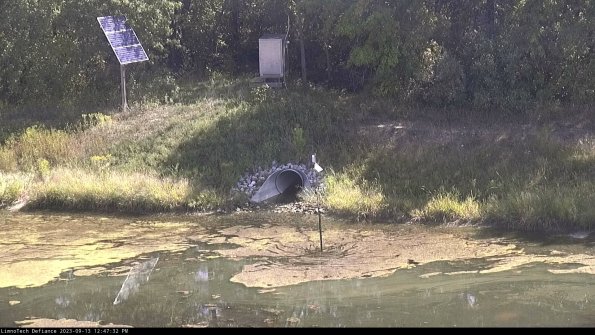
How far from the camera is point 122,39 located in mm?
20203

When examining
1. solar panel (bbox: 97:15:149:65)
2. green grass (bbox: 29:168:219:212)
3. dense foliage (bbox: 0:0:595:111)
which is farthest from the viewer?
solar panel (bbox: 97:15:149:65)

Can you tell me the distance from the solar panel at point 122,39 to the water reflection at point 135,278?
880 cm

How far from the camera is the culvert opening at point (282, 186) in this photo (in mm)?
16562

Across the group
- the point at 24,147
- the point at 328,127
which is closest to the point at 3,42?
the point at 24,147

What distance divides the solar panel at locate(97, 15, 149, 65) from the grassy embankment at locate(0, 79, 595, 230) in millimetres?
1598

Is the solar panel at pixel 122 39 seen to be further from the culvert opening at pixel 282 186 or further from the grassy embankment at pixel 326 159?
the culvert opening at pixel 282 186

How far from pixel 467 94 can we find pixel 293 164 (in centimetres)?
522

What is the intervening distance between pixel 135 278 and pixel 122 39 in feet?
34.3

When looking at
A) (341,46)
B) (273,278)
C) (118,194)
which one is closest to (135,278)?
(273,278)

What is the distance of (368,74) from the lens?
2148 cm

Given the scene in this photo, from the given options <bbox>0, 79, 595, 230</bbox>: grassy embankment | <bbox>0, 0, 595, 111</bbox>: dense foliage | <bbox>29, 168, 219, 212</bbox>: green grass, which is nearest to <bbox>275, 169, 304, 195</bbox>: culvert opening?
<bbox>0, 79, 595, 230</bbox>: grassy embankment

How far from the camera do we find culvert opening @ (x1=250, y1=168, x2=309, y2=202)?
54.3ft

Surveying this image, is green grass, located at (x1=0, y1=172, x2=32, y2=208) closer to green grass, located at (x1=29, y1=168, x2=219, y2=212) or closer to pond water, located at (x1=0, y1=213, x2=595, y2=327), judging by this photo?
green grass, located at (x1=29, y1=168, x2=219, y2=212)

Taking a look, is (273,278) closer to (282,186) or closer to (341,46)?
(282,186)
